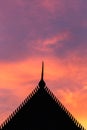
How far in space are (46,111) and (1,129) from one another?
4.27m

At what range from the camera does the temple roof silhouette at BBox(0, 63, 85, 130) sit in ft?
134

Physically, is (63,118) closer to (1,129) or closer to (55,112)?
(55,112)

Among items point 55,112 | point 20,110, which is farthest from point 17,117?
point 55,112

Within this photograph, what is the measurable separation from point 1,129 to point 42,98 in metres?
4.60

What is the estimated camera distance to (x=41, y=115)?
41156mm

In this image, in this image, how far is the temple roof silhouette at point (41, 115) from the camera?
40719 mm

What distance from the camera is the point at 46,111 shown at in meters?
41.3

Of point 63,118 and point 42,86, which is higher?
point 42,86

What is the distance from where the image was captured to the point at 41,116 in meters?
41.1

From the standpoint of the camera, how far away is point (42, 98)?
41.9m

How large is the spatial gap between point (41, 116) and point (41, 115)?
0.09 meters

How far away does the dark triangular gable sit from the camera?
4072 cm

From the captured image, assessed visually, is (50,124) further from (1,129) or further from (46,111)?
(1,129)

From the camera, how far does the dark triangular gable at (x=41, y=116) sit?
134ft
